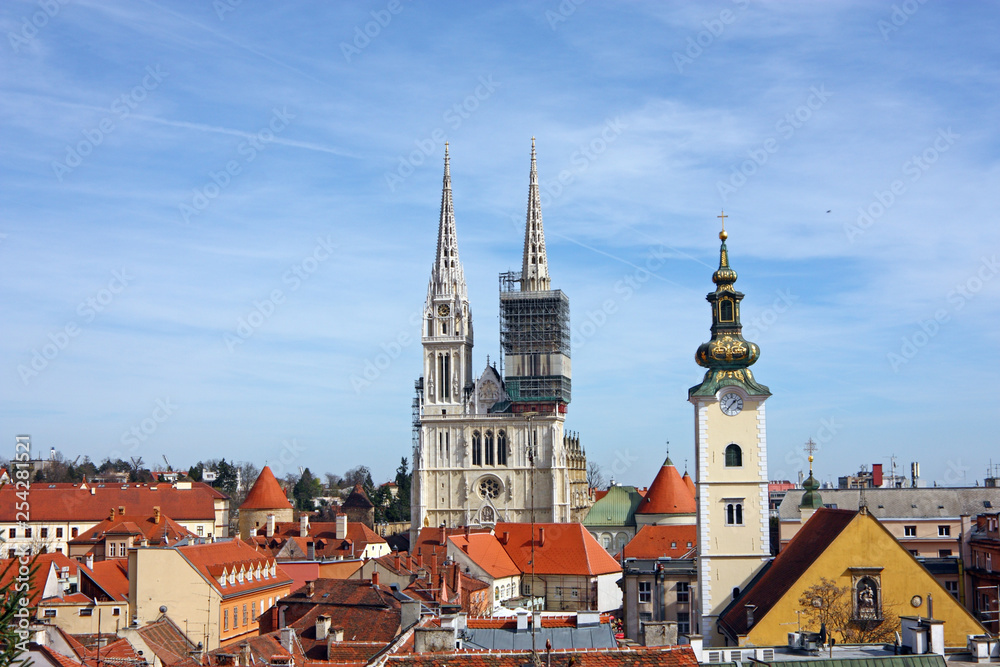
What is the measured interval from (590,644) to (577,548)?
47.4m

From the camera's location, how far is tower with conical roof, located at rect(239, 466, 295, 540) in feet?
343

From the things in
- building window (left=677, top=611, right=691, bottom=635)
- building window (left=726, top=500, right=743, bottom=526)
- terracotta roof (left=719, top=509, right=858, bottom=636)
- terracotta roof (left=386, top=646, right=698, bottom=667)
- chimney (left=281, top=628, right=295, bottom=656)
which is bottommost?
building window (left=677, top=611, right=691, bottom=635)

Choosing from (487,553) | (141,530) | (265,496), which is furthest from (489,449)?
(141,530)

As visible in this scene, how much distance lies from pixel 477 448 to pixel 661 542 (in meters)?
29.7

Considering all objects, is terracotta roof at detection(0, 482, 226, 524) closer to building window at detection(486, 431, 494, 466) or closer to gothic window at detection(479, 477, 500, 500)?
gothic window at detection(479, 477, 500, 500)

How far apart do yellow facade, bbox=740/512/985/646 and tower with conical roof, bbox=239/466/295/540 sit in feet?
249

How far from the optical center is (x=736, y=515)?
43.6 metres

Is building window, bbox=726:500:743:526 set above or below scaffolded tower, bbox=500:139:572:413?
below

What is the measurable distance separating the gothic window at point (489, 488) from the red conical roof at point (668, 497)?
15022mm

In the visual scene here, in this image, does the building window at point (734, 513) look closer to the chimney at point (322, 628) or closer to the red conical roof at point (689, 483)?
the chimney at point (322, 628)

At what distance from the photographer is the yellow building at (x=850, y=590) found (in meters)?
33.2

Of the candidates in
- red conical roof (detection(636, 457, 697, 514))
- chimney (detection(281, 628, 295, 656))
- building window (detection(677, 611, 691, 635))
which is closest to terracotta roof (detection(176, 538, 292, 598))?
chimney (detection(281, 628, 295, 656))

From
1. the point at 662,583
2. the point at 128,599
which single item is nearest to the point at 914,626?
the point at 662,583

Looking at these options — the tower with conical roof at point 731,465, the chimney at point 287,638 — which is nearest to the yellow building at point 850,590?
the tower with conical roof at point 731,465
